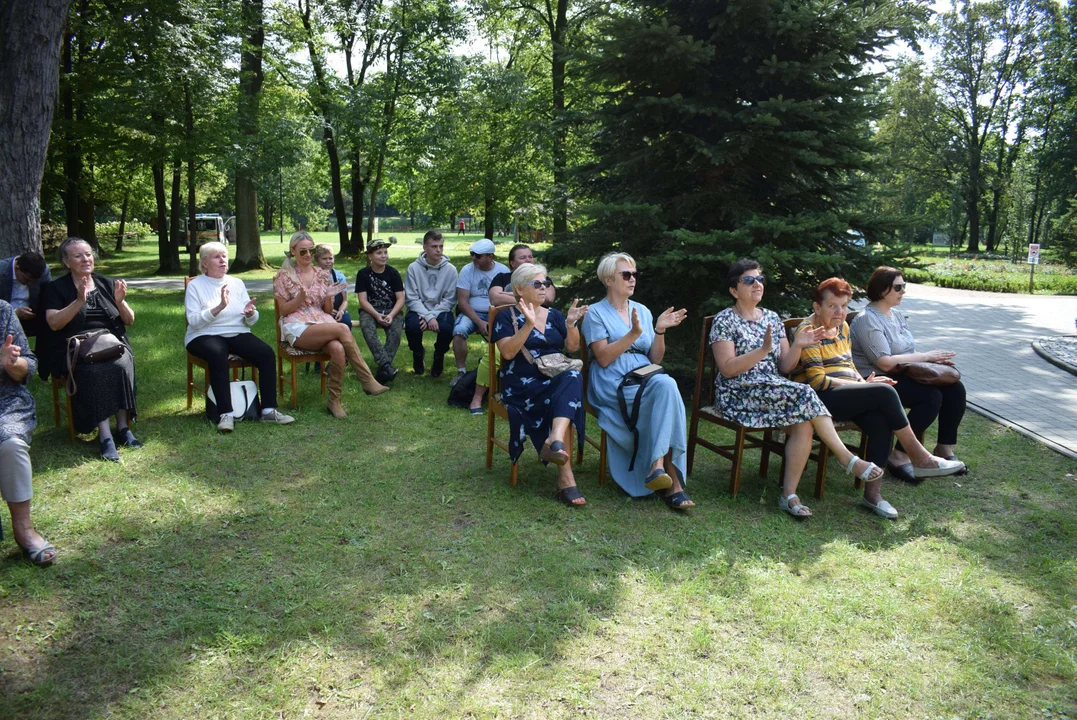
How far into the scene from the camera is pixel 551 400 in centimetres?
459

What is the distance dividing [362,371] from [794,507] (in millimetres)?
4043

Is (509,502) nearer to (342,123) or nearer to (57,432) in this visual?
(57,432)

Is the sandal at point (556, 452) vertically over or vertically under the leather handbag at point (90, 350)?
under

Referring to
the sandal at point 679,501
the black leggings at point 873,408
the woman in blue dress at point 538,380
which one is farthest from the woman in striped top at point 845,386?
the woman in blue dress at point 538,380

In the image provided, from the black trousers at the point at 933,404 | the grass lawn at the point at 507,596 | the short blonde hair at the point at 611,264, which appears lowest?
the grass lawn at the point at 507,596

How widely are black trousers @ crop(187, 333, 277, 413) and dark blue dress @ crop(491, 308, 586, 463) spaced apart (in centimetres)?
222

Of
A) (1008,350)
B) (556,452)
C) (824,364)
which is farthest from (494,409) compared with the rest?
(1008,350)

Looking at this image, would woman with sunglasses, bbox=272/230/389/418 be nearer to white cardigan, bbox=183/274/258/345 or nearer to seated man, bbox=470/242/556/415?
white cardigan, bbox=183/274/258/345

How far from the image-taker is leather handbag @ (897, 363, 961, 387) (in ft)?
16.8

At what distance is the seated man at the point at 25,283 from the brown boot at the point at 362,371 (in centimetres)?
225

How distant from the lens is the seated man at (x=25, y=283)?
5059 mm

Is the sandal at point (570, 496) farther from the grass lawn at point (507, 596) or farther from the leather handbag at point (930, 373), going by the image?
the leather handbag at point (930, 373)

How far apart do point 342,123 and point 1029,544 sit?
64.8 ft

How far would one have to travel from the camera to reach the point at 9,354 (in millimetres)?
3555
